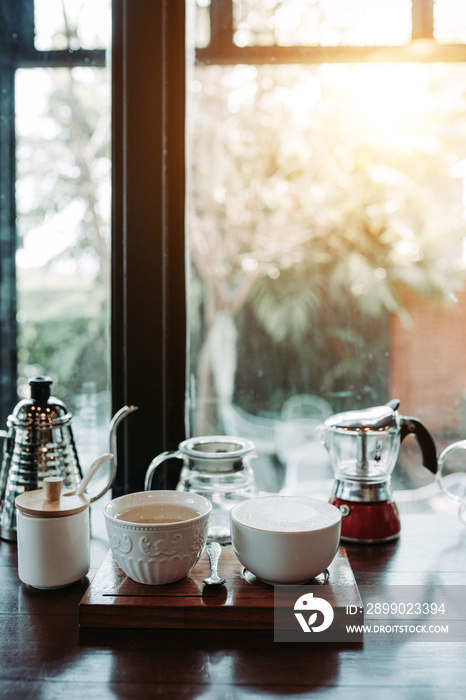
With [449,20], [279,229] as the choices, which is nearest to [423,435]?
[279,229]

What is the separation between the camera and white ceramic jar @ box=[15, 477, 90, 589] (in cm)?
87

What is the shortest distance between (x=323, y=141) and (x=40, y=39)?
65cm

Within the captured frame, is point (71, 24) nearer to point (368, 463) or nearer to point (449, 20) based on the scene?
point (449, 20)

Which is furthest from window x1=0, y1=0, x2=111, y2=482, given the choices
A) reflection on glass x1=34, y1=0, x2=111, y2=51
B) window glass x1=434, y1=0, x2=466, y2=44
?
window glass x1=434, y1=0, x2=466, y2=44

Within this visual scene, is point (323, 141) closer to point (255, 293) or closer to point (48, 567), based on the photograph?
point (255, 293)

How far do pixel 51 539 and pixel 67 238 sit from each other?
2.30 ft

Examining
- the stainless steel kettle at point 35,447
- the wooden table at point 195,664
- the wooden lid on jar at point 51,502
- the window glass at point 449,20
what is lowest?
the wooden table at point 195,664

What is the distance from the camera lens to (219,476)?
107 centimetres

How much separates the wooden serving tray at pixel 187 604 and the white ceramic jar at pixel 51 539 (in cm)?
7

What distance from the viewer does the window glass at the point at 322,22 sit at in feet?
4.12

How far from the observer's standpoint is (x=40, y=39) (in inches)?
52.0

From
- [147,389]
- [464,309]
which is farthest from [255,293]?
[464,309]

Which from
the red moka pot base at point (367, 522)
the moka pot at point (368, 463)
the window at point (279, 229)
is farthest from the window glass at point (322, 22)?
the red moka pot base at point (367, 522)

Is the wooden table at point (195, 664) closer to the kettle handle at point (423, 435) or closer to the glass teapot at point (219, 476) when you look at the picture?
the glass teapot at point (219, 476)
